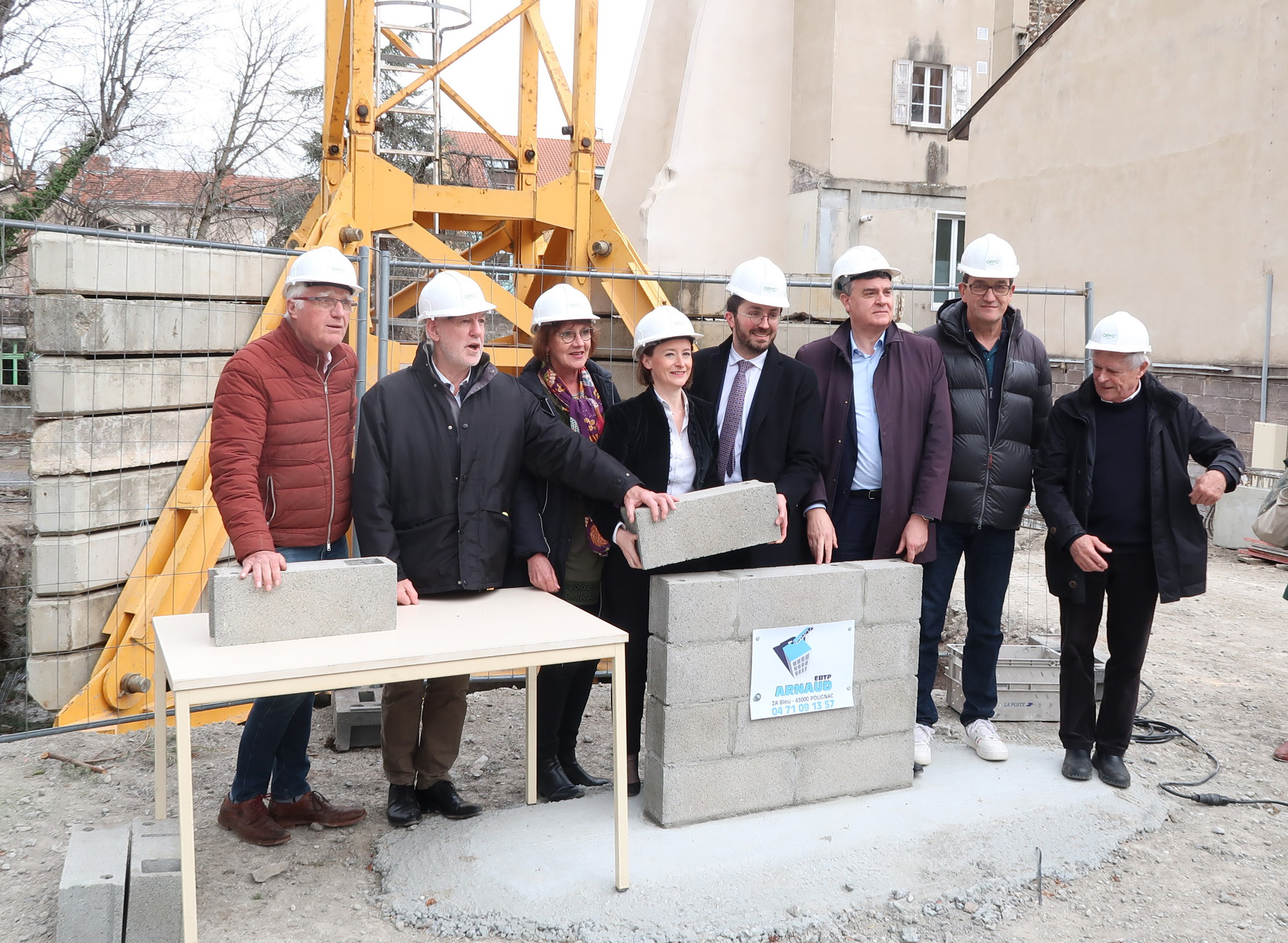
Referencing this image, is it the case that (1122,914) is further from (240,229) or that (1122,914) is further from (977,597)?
(240,229)

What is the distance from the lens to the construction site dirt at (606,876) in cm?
347

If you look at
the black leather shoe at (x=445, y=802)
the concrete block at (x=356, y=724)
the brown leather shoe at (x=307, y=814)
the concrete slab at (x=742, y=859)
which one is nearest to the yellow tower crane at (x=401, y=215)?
the concrete block at (x=356, y=724)

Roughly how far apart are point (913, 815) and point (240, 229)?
94.1 ft

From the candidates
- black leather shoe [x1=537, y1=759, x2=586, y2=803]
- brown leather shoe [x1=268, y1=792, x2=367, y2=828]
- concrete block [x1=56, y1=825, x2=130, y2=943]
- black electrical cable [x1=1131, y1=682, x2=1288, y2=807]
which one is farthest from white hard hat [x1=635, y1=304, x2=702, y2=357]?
black electrical cable [x1=1131, y1=682, x2=1288, y2=807]

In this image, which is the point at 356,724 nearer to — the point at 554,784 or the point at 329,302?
the point at 554,784

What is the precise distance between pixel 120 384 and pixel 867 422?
4547 millimetres

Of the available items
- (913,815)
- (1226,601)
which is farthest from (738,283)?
(1226,601)

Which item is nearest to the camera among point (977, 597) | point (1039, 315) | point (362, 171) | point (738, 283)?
point (738, 283)

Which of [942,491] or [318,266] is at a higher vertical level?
[318,266]

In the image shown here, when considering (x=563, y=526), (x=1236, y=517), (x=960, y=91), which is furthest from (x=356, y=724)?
(x=960, y=91)

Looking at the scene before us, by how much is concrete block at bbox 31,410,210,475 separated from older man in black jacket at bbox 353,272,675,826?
133 inches

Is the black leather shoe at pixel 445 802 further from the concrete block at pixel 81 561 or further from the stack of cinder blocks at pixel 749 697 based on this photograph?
the concrete block at pixel 81 561

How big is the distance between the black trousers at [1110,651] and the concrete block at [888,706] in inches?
28.4

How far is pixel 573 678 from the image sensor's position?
440 centimetres
